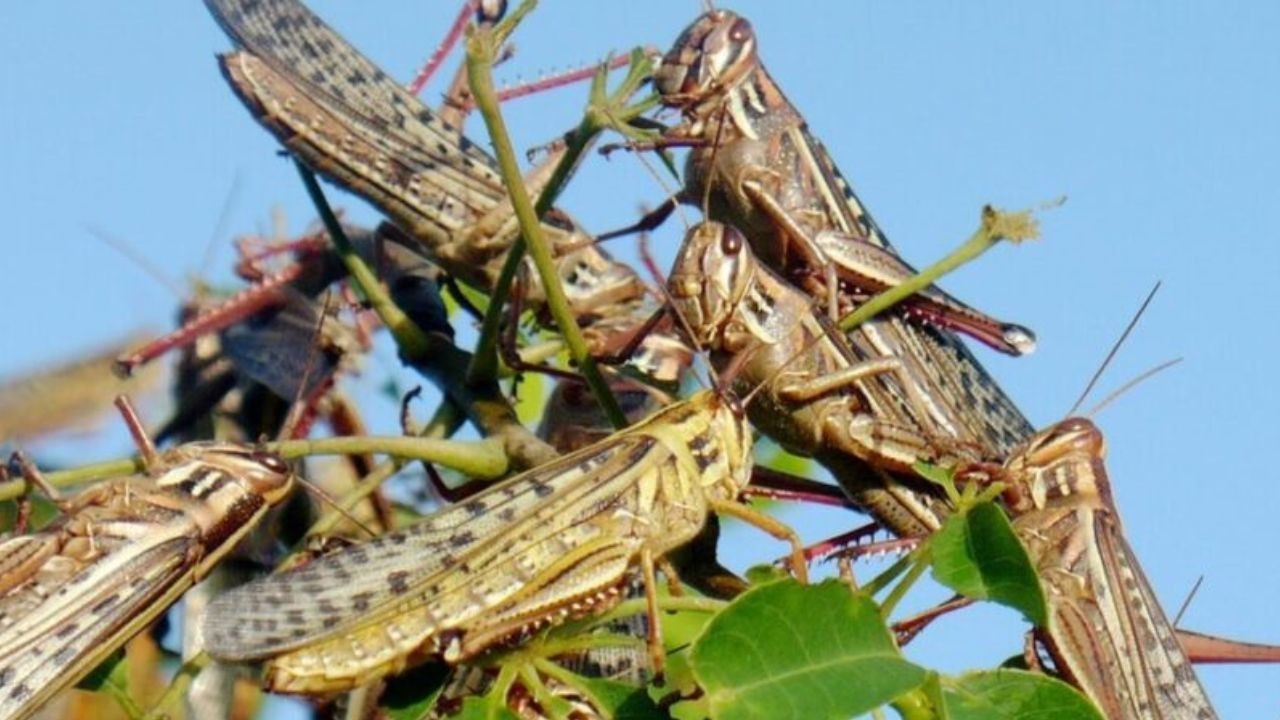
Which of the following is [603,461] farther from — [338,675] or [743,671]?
[743,671]

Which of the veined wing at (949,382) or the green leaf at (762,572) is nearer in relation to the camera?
the green leaf at (762,572)

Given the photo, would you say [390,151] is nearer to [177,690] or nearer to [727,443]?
[727,443]

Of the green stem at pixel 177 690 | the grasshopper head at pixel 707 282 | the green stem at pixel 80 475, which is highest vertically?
the grasshopper head at pixel 707 282

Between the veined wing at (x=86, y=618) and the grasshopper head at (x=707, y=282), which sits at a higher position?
the grasshopper head at (x=707, y=282)

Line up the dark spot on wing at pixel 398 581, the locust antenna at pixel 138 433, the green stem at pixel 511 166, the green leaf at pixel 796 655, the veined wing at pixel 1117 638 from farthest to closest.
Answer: the locust antenna at pixel 138 433 < the veined wing at pixel 1117 638 < the green stem at pixel 511 166 < the dark spot on wing at pixel 398 581 < the green leaf at pixel 796 655

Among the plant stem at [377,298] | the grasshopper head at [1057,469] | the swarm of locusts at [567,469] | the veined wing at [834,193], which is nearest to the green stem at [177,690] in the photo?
the swarm of locusts at [567,469]

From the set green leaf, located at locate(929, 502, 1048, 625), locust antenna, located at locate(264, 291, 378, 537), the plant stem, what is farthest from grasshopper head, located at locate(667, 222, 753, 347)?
green leaf, located at locate(929, 502, 1048, 625)

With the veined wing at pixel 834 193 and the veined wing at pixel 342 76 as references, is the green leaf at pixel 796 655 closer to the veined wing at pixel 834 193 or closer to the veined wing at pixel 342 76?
the veined wing at pixel 834 193

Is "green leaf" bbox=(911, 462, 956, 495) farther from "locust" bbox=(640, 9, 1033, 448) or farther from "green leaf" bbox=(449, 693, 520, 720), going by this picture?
"locust" bbox=(640, 9, 1033, 448)

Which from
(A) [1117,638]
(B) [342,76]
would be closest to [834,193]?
(B) [342,76]
